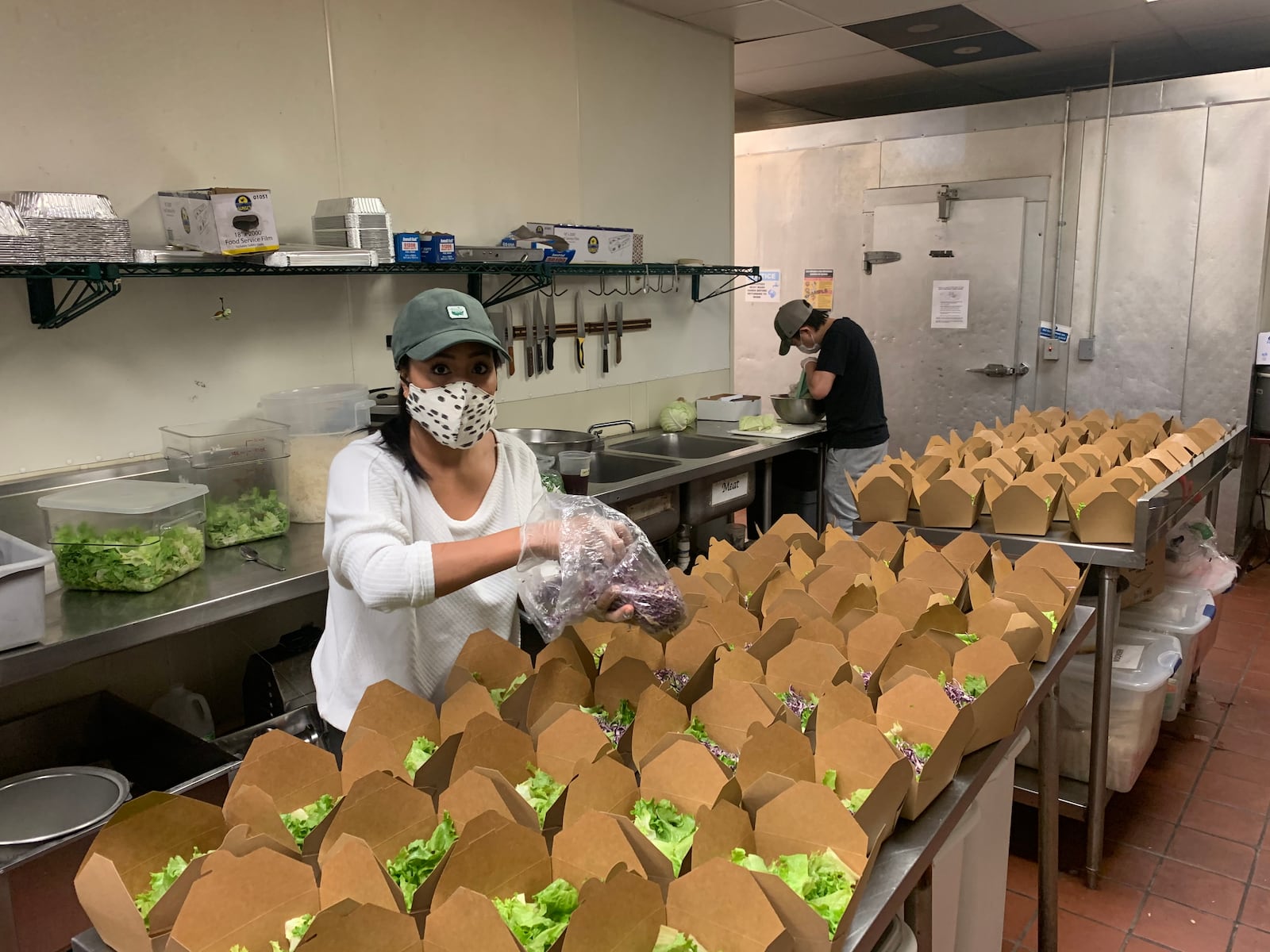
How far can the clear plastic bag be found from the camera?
146 cm

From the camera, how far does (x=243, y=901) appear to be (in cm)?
95

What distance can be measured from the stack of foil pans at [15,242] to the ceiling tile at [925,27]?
3648 millimetres

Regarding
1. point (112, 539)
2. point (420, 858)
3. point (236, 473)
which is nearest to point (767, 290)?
point (236, 473)

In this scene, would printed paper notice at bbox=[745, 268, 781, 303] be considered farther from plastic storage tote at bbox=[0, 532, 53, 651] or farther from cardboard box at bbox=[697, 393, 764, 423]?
plastic storage tote at bbox=[0, 532, 53, 651]

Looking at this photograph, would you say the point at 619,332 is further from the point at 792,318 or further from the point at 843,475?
the point at 843,475

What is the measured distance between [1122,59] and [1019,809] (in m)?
4.47

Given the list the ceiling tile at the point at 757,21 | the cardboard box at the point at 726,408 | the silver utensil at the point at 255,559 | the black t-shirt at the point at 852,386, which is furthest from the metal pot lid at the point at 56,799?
the ceiling tile at the point at 757,21

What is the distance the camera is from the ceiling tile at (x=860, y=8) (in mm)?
3945

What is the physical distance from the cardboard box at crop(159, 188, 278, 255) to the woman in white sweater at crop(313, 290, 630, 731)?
33.8 inches

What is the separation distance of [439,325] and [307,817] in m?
0.79

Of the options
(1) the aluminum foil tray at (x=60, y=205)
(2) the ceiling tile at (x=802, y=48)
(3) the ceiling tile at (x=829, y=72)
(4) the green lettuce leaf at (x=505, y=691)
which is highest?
(3) the ceiling tile at (x=829, y=72)

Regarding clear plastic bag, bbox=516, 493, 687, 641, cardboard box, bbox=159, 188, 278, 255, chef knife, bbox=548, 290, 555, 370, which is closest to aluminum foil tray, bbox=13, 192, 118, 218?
cardboard box, bbox=159, 188, 278, 255

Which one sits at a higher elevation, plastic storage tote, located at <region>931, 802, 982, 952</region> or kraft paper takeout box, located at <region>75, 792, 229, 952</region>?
kraft paper takeout box, located at <region>75, 792, 229, 952</region>

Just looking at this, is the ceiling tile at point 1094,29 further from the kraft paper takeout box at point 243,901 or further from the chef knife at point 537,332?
the kraft paper takeout box at point 243,901
